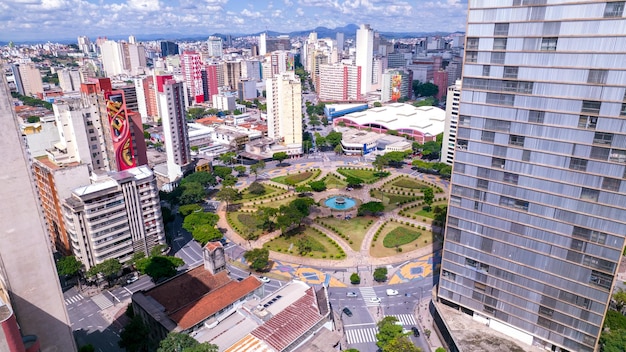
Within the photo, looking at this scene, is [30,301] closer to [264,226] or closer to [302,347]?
[302,347]

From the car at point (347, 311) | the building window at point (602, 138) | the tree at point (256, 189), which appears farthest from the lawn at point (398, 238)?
the building window at point (602, 138)

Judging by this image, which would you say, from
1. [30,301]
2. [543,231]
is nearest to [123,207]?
[30,301]

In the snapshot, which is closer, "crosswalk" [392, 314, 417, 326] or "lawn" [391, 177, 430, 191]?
"crosswalk" [392, 314, 417, 326]

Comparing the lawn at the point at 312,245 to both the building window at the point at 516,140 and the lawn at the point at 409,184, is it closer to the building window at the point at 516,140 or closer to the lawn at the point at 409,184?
the lawn at the point at 409,184

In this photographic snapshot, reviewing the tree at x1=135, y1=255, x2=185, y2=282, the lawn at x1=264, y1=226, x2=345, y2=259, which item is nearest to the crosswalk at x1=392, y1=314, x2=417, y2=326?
the lawn at x1=264, y1=226, x2=345, y2=259

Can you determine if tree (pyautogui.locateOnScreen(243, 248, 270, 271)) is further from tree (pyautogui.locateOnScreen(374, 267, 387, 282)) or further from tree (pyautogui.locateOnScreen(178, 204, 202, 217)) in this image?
tree (pyautogui.locateOnScreen(178, 204, 202, 217))

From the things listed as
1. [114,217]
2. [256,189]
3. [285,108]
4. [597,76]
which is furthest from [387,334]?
[285,108]
